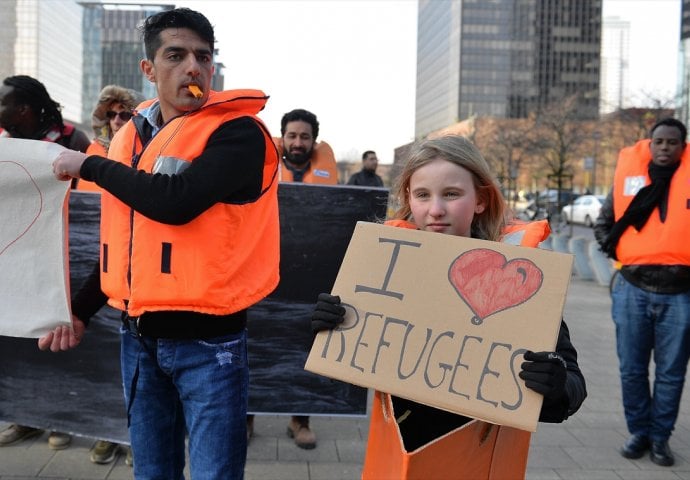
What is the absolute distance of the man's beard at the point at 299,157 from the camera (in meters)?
5.36

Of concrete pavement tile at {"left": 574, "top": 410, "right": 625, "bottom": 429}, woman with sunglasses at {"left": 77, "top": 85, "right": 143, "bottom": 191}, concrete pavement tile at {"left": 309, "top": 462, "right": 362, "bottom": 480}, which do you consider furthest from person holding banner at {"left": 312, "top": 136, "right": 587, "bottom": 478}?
concrete pavement tile at {"left": 574, "top": 410, "right": 625, "bottom": 429}

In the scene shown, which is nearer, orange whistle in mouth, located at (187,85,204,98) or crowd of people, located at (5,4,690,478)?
crowd of people, located at (5,4,690,478)

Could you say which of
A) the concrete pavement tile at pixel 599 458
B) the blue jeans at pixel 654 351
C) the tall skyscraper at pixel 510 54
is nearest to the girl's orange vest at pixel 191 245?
the concrete pavement tile at pixel 599 458

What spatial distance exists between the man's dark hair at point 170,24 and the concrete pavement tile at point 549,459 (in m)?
3.26

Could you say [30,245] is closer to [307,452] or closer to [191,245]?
[191,245]

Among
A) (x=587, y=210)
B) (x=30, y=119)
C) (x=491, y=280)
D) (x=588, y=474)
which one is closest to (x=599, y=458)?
(x=588, y=474)

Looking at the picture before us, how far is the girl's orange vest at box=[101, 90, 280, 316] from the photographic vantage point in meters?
2.02

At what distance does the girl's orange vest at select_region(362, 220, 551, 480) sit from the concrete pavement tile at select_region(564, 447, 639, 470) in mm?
2553

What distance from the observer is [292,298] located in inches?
159

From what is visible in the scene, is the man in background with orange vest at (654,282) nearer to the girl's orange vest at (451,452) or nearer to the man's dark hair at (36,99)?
the girl's orange vest at (451,452)

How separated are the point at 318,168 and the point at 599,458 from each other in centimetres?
300

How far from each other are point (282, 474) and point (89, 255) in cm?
169

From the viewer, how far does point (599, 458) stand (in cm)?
420

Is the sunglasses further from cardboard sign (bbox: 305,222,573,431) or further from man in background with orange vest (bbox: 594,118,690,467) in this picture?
man in background with orange vest (bbox: 594,118,690,467)
